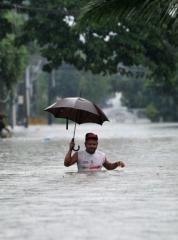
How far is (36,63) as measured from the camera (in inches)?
4609

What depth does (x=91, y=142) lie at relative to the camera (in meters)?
14.4

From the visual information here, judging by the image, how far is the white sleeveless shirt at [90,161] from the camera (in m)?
14.7

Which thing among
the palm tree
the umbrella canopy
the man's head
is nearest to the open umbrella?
the umbrella canopy

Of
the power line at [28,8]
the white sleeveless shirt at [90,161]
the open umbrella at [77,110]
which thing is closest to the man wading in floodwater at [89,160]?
the white sleeveless shirt at [90,161]

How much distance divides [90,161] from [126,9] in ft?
11.5

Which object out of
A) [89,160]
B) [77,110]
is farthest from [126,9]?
[89,160]

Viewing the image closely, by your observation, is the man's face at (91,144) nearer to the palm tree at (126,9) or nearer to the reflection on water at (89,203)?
the reflection on water at (89,203)

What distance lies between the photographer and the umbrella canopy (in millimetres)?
14969

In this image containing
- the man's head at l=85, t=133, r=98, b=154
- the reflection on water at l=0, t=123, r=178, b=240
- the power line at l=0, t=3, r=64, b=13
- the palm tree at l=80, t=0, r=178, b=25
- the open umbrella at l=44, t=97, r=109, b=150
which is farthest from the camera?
the power line at l=0, t=3, r=64, b=13

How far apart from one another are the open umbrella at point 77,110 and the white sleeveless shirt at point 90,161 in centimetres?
82

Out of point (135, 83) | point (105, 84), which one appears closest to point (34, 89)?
point (135, 83)

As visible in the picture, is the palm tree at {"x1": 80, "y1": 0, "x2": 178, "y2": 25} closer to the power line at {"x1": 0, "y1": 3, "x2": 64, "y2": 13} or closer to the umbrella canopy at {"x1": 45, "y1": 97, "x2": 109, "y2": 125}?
the umbrella canopy at {"x1": 45, "y1": 97, "x2": 109, "y2": 125}

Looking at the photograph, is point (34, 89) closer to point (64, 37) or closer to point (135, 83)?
point (135, 83)

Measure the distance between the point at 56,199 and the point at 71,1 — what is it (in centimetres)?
2487
